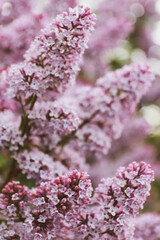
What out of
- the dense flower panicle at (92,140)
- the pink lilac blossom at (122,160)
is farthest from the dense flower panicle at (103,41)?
the dense flower panicle at (92,140)

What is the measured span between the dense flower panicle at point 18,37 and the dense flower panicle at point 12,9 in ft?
1.26

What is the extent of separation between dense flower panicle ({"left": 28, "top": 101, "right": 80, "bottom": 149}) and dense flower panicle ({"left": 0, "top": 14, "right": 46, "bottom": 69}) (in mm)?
695

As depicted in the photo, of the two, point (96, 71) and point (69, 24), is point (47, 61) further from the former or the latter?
point (96, 71)

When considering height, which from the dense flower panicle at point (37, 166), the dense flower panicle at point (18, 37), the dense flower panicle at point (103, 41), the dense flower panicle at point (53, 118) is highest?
the dense flower panicle at point (103, 41)

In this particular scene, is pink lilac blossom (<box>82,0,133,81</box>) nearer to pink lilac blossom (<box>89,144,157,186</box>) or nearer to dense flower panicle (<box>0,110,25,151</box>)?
pink lilac blossom (<box>89,144,157,186</box>)

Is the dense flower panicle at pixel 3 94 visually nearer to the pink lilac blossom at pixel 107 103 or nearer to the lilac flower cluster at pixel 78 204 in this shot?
the pink lilac blossom at pixel 107 103

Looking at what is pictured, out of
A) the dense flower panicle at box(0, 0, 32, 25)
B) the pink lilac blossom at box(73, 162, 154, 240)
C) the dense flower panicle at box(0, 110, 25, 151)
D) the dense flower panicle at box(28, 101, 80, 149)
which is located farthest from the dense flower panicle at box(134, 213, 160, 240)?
the dense flower panicle at box(0, 0, 32, 25)

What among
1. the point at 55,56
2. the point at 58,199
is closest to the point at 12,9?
the point at 55,56

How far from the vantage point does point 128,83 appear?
2393mm

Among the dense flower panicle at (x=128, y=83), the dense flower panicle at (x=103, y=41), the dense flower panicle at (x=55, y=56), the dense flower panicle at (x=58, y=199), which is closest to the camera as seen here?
the dense flower panicle at (x=58, y=199)

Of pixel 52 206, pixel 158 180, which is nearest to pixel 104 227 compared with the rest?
pixel 52 206

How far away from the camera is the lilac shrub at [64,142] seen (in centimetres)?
182

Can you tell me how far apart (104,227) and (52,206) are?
27cm

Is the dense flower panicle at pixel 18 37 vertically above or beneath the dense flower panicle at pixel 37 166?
above
